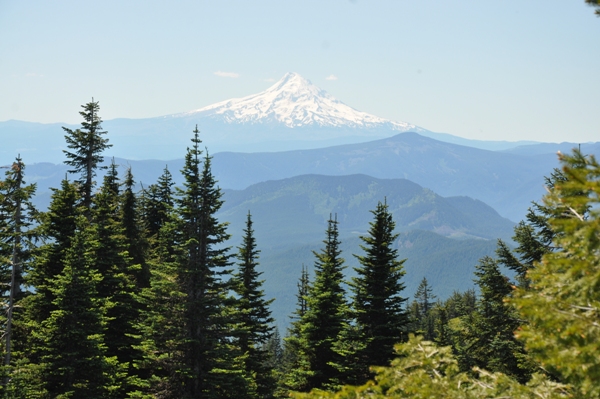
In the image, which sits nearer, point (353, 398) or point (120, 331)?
point (353, 398)

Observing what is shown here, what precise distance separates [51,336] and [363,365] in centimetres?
1285

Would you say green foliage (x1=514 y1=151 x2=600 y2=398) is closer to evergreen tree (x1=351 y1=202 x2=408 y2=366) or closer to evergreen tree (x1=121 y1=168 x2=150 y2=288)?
evergreen tree (x1=351 y1=202 x2=408 y2=366)

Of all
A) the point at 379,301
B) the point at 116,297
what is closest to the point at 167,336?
the point at 116,297

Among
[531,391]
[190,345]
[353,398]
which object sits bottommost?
[190,345]

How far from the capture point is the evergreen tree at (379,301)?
22531mm

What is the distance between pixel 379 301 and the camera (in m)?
23.1

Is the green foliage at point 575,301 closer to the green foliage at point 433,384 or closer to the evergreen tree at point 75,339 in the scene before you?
the green foliage at point 433,384

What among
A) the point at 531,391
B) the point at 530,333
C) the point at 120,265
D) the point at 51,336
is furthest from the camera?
the point at 120,265

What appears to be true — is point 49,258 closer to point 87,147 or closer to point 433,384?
point 87,147

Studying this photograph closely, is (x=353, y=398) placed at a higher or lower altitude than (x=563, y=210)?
lower

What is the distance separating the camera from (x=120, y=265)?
2772 centimetres

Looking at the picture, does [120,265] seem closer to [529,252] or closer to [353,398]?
[529,252]

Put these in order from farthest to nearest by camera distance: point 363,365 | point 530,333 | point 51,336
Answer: point 363,365 → point 51,336 → point 530,333

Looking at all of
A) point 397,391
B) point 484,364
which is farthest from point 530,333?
point 484,364
